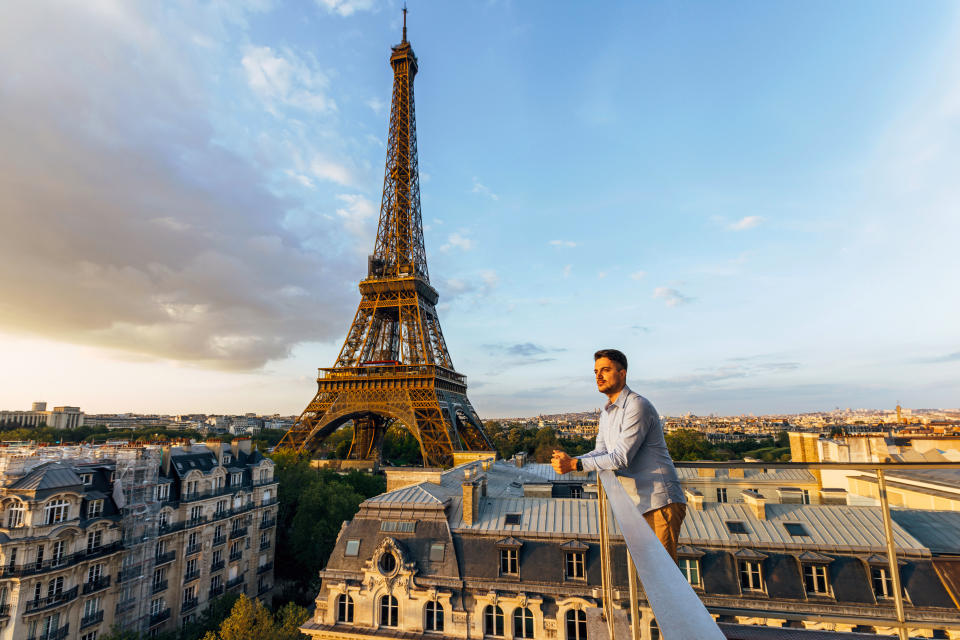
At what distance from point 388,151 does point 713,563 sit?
5981 cm

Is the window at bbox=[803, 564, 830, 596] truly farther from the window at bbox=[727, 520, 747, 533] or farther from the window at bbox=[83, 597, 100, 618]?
the window at bbox=[83, 597, 100, 618]

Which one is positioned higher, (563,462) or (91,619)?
(563,462)

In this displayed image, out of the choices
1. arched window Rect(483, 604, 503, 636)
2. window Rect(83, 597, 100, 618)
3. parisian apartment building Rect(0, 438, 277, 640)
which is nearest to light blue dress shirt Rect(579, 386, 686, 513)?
arched window Rect(483, 604, 503, 636)

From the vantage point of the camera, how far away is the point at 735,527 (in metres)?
16.9

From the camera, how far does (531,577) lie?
16391 millimetres

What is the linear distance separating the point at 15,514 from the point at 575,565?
21534 millimetres

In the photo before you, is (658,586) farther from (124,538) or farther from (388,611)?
(124,538)

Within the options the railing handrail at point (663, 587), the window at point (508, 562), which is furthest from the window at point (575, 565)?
the railing handrail at point (663, 587)

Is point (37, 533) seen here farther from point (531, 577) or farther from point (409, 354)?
point (409, 354)

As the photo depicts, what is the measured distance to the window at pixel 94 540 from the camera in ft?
71.2

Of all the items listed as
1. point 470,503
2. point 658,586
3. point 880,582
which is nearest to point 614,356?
point 658,586

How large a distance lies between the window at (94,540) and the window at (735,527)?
2552 cm

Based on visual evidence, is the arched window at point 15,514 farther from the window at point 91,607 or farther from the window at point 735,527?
the window at point 735,527

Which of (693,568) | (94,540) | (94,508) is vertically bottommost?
(94,540)
